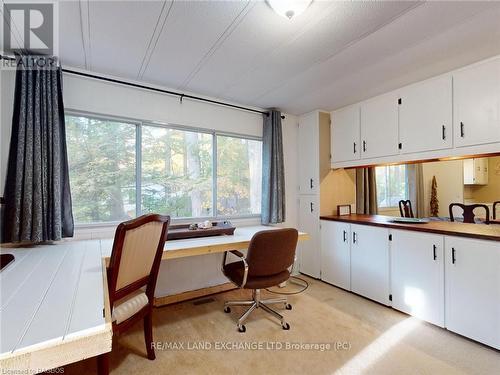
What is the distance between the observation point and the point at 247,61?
2.03 metres

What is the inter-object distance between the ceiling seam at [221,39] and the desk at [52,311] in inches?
65.4

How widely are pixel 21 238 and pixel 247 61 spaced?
7.19 ft

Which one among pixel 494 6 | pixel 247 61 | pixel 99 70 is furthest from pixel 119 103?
pixel 494 6

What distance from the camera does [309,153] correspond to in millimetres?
3316

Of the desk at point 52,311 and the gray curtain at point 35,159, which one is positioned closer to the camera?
the desk at point 52,311

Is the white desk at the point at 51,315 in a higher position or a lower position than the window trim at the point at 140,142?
lower

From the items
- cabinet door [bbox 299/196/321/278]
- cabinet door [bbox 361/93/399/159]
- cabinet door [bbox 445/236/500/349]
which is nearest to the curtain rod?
cabinet door [bbox 361/93/399/159]

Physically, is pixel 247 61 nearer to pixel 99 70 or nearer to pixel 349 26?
pixel 349 26

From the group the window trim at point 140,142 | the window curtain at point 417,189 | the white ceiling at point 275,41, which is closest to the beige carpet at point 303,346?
the window trim at point 140,142

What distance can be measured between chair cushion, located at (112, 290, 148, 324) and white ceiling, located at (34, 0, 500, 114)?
1.77 m

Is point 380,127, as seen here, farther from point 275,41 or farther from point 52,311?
point 52,311

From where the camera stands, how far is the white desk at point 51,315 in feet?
2.17

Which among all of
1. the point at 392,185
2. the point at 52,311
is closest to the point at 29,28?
the point at 52,311

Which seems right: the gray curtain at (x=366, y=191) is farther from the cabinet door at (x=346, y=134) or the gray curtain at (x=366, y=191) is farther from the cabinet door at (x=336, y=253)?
the cabinet door at (x=336, y=253)
